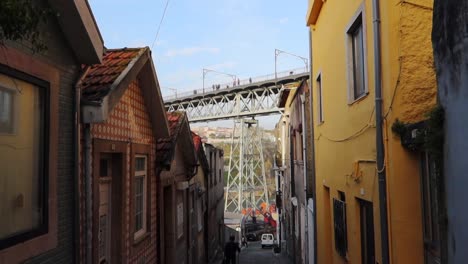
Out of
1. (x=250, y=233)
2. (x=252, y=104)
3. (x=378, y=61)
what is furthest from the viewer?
(x=250, y=233)

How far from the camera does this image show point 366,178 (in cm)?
676

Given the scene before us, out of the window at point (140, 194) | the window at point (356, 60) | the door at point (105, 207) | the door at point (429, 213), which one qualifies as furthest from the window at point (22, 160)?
the window at point (356, 60)

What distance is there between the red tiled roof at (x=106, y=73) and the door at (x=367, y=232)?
4.11 m

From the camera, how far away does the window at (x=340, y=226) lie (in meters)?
8.79

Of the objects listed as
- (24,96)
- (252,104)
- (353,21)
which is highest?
(252,104)

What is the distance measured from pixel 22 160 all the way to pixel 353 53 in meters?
5.18

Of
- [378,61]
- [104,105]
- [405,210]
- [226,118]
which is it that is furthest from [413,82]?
[226,118]

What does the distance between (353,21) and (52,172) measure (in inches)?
185

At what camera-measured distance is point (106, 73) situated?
720cm

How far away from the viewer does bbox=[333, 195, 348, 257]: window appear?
879 cm

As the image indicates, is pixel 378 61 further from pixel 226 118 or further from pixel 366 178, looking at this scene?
pixel 226 118

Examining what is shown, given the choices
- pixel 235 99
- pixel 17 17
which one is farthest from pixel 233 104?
pixel 17 17

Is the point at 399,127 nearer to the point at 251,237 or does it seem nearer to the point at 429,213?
the point at 429,213

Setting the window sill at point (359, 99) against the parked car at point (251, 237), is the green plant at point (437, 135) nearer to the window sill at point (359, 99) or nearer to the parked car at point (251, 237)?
the window sill at point (359, 99)
